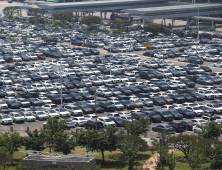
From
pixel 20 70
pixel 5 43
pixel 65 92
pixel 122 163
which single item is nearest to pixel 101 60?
pixel 20 70

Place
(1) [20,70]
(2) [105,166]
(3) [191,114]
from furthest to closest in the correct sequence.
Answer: (1) [20,70] → (3) [191,114] → (2) [105,166]

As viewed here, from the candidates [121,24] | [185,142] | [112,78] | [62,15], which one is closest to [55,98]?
[112,78]

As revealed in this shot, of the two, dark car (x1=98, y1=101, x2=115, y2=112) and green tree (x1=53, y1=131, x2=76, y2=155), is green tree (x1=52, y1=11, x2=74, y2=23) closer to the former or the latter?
dark car (x1=98, y1=101, x2=115, y2=112)

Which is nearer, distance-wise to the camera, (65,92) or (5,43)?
(65,92)

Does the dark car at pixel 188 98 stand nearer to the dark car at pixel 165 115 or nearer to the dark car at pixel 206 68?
the dark car at pixel 165 115

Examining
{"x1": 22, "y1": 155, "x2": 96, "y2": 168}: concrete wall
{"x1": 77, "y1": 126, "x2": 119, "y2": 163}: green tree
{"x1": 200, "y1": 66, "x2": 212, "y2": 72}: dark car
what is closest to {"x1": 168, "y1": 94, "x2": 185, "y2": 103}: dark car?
{"x1": 200, "y1": 66, "x2": 212, "y2": 72}: dark car

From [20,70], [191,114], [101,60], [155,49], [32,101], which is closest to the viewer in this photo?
[191,114]

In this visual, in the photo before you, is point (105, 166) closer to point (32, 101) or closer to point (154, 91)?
point (32, 101)

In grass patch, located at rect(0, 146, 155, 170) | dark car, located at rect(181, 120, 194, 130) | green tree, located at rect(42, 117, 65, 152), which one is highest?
green tree, located at rect(42, 117, 65, 152)

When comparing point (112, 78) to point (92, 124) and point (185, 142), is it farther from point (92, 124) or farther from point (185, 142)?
point (185, 142)
